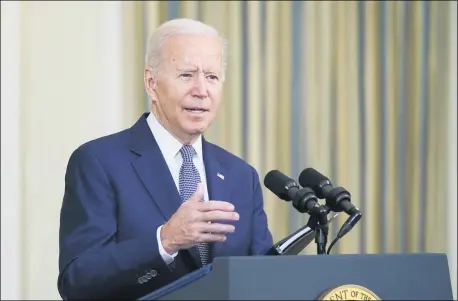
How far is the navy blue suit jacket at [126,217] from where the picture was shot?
1.72 meters

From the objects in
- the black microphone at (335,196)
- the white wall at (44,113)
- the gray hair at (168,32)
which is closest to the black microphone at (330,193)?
the black microphone at (335,196)

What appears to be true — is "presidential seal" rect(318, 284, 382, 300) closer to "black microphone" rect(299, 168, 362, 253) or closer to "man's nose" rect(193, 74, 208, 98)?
"black microphone" rect(299, 168, 362, 253)

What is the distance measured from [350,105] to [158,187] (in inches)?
79.5

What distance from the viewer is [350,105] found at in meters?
3.81

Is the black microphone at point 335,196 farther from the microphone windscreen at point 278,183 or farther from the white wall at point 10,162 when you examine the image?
the white wall at point 10,162

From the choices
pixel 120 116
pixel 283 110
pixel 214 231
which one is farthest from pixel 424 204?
pixel 214 231

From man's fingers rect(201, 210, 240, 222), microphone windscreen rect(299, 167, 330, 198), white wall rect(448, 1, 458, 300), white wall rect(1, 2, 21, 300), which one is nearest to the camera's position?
man's fingers rect(201, 210, 240, 222)

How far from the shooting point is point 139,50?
3562 millimetres

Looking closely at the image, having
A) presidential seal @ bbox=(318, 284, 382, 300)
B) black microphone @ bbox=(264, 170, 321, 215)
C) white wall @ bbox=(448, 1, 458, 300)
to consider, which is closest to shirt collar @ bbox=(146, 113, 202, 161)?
black microphone @ bbox=(264, 170, 321, 215)

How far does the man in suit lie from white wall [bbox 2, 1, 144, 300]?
53.4 inches

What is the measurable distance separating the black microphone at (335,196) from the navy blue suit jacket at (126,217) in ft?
1.09

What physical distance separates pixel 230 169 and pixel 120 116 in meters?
1.46

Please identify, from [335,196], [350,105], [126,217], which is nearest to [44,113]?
[350,105]

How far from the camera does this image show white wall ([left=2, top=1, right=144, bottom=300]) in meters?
3.33
